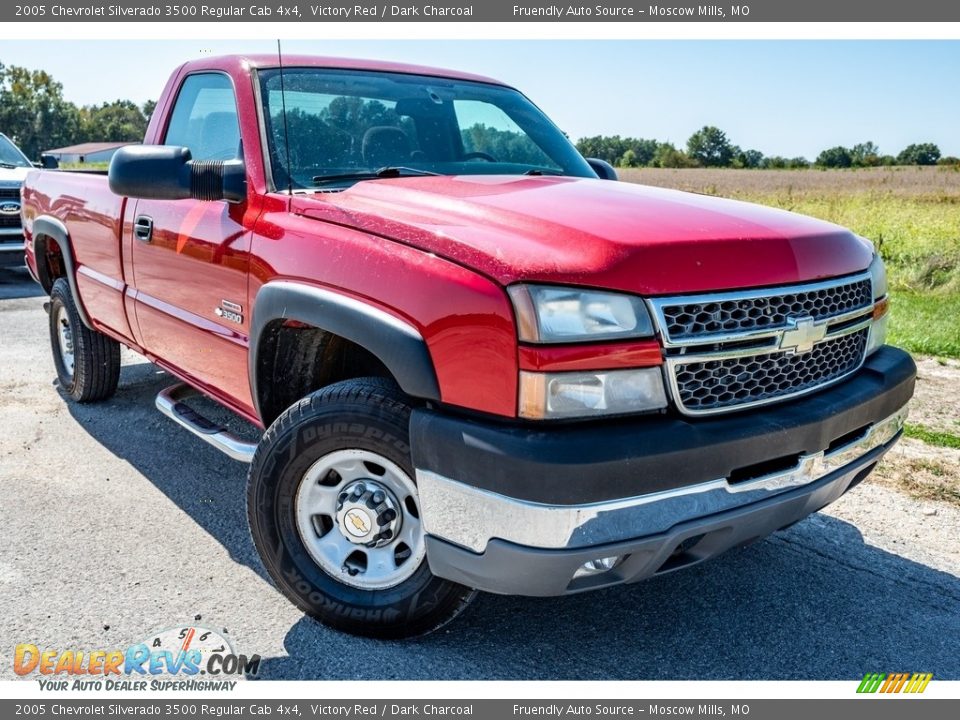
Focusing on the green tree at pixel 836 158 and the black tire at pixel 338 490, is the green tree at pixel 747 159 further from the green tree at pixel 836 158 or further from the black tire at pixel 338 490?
the black tire at pixel 338 490

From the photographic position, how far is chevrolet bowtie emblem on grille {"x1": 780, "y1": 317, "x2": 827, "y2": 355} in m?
2.46

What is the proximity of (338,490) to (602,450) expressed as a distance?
3.26 feet

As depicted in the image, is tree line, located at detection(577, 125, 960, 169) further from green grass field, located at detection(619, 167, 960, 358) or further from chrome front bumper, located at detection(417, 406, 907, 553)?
chrome front bumper, located at detection(417, 406, 907, 553)

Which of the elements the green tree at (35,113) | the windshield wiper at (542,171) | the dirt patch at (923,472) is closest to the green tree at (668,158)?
the dirt patch at (923,472)

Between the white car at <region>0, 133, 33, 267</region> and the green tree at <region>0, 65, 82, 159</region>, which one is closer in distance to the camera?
the white car at <region>0, 133, 33, 267</region>

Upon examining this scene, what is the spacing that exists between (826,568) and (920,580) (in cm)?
34

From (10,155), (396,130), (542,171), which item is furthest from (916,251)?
(10,155)

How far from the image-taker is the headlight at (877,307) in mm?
3014

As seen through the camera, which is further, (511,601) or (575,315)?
(511,601)

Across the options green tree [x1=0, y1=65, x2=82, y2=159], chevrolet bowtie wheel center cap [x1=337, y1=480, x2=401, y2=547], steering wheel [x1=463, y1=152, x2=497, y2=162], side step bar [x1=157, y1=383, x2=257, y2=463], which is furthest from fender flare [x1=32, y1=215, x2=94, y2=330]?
green tree [x1=0, y1=65, x2=82, y2=159]

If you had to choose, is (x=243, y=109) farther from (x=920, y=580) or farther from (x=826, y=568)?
(x=920, y=580)

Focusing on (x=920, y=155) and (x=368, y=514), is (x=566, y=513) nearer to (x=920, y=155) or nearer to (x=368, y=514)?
(x=368, y=514)

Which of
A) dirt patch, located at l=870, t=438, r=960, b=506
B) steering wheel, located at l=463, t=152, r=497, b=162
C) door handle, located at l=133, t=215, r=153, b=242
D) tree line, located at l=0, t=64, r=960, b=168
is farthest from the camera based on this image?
tree line, located at l=0, t=64, r=960, b=168

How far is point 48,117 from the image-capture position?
9575 cm
